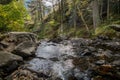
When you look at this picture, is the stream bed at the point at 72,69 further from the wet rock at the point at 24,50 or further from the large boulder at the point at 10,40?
the large boulder at the point at 10,40

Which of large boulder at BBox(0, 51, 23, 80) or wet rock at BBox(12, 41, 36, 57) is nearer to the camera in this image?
large boulder at BBox(0, 51, 23, 80)

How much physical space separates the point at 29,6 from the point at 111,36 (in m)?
48.5

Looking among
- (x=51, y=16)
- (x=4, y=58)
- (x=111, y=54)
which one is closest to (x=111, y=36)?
(x=111, y=54)

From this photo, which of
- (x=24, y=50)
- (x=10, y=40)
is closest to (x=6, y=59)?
(x=24, y=50)

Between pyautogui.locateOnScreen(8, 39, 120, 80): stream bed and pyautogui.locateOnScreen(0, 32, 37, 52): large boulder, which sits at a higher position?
pyautogui.locateOnScreen(0, 32, 37, 52): large boulder

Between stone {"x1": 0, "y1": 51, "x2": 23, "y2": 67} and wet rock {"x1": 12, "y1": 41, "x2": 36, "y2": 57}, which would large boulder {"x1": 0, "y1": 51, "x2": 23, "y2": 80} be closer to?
stone {"x1": 0, "y1": 51, "x2": 23, "y2": 67}

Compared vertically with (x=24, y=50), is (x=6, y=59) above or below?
above

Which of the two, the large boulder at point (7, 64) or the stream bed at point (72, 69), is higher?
the large boulder at point (7, 64)

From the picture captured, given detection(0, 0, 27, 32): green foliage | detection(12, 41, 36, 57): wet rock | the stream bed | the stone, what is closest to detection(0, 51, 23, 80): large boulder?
the stone

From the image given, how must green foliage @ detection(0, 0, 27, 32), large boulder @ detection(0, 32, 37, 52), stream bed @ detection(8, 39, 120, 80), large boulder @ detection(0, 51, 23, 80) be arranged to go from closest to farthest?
stream bed @ detection(8, 39, 120, 80), large boulder @ detection(0, 51, 23, 80), large boulder @ detection(0, 32, 37, 52), green foliage @ detection(0, 0, 27, 32)

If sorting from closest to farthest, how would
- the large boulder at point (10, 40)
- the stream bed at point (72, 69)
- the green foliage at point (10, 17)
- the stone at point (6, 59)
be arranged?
the stream bed at point (72, 69), the stone at point (6, 59), the large boulder at point (10, 40), the green foliage at point (10, 17)

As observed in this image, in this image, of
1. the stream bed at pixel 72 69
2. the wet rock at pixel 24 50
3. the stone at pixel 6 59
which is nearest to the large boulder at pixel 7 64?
the stone at pixel 6 59

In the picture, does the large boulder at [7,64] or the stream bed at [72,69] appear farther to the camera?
the large boulder at [7,64]

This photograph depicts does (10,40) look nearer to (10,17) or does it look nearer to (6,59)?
(6,59)
